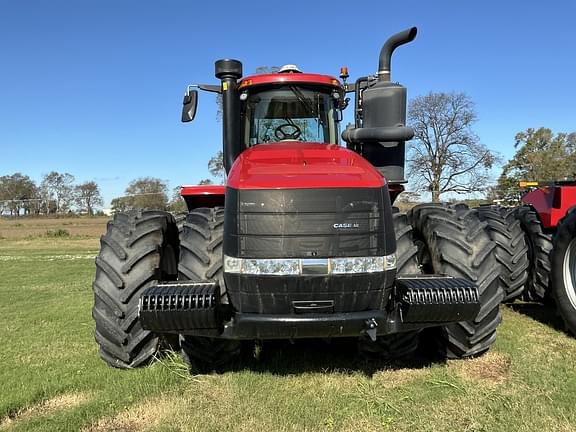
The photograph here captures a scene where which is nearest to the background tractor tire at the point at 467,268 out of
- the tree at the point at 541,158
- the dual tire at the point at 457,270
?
the dual tire at the point at 457,270

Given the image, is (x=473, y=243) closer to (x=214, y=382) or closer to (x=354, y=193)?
(x=354, y=193)

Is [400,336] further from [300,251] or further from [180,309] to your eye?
[180,309]

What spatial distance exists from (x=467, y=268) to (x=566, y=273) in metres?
1.74

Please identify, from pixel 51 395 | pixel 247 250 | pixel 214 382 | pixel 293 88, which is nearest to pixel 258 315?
pixel 247 250

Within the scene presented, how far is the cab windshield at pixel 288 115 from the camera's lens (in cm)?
494

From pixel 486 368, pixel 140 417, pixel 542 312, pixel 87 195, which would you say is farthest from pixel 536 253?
pixel 87 195

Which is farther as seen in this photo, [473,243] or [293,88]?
[293,88]

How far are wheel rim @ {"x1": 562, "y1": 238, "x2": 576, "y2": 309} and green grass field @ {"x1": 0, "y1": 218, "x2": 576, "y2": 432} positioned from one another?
1.55 ft

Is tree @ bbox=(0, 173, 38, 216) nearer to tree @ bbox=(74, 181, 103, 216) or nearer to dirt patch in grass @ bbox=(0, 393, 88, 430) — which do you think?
tree @ bbox=(74, 181, 103, 216)

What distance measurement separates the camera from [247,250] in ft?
11.3

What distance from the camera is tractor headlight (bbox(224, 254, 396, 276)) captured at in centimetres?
338

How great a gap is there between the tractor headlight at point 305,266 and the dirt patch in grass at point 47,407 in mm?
1535

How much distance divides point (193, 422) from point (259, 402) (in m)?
0.48

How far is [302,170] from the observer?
363 cm
